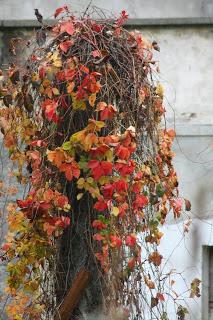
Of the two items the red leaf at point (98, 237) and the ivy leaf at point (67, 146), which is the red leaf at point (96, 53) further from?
the red leaf at point (98, 237)

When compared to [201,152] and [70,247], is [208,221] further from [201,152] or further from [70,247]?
[70,247]

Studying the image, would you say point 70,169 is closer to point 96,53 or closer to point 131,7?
point 96,53

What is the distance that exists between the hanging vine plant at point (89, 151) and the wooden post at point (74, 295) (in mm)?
82

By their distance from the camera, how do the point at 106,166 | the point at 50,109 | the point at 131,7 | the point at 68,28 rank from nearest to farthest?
the point at 106,166 < the point at 50,109 < the point at 68,28 < the point at 131,7

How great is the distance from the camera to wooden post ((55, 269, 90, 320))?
3.84 m

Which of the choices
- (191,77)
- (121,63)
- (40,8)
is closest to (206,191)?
(191,77)

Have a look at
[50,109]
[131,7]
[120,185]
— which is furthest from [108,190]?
[131,7]

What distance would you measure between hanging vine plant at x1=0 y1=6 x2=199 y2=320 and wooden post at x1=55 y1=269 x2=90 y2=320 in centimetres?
8

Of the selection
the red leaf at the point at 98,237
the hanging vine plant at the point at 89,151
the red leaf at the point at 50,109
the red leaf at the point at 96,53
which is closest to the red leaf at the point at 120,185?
the hanging vine plant at the point at 89,151

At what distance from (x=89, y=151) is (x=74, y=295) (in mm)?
737

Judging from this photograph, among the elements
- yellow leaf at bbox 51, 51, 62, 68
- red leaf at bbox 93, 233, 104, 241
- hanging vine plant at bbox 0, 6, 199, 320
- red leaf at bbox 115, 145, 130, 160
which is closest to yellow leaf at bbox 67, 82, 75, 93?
hanging vine plant at bbox 0, 6, 199, 320

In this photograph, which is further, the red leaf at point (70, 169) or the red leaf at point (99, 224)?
the red leaf at point (99, 224)

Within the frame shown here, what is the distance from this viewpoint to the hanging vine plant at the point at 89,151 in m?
3.65

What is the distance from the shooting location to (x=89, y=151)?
11.8 feet
